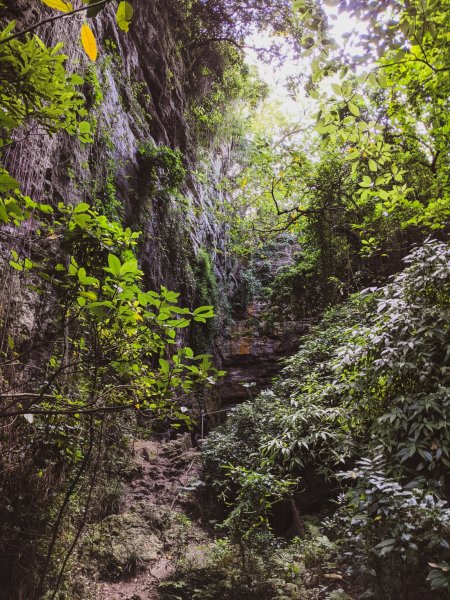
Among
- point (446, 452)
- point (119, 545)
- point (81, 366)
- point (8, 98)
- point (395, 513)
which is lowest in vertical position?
point (119, 545)

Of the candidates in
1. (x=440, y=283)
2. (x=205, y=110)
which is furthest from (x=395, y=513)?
(x=205, y=110)

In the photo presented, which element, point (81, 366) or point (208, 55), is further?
point (208, 55)

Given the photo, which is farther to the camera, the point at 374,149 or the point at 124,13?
the point at 374,149

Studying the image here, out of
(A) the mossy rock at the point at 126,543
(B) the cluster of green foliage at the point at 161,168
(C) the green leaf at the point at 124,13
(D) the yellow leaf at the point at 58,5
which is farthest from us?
(B) the cluster of green foliage at the point at 161,168

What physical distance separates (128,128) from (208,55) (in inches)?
212

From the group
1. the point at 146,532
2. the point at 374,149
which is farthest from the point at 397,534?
the point at 146,532

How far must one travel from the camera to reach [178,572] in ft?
14.1

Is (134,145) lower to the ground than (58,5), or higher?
higher

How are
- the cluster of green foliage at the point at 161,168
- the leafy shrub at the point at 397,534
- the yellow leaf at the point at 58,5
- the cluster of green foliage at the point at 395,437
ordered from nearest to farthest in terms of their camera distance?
the yellow leaf at the point at 58,5 → the leafy shrub at the point at 397,534 → the cluster of green foliage at the point at 395,437 → the cluster of green foliage at the point at 161,168

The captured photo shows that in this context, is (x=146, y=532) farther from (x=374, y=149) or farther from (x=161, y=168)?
(x=161, y=168)

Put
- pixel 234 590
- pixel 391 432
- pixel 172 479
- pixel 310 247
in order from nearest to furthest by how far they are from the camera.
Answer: pixel 391 432 < pixel 234 590 < pixel 172 479 < pixel 310 247

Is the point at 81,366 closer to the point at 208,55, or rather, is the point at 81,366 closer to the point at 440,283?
the point at 440,283

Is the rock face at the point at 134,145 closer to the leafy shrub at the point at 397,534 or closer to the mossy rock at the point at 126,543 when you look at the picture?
the leafy shrub at the point at 397,534

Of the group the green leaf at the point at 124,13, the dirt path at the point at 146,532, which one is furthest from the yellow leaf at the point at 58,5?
the dirt path at the point at 146,532
